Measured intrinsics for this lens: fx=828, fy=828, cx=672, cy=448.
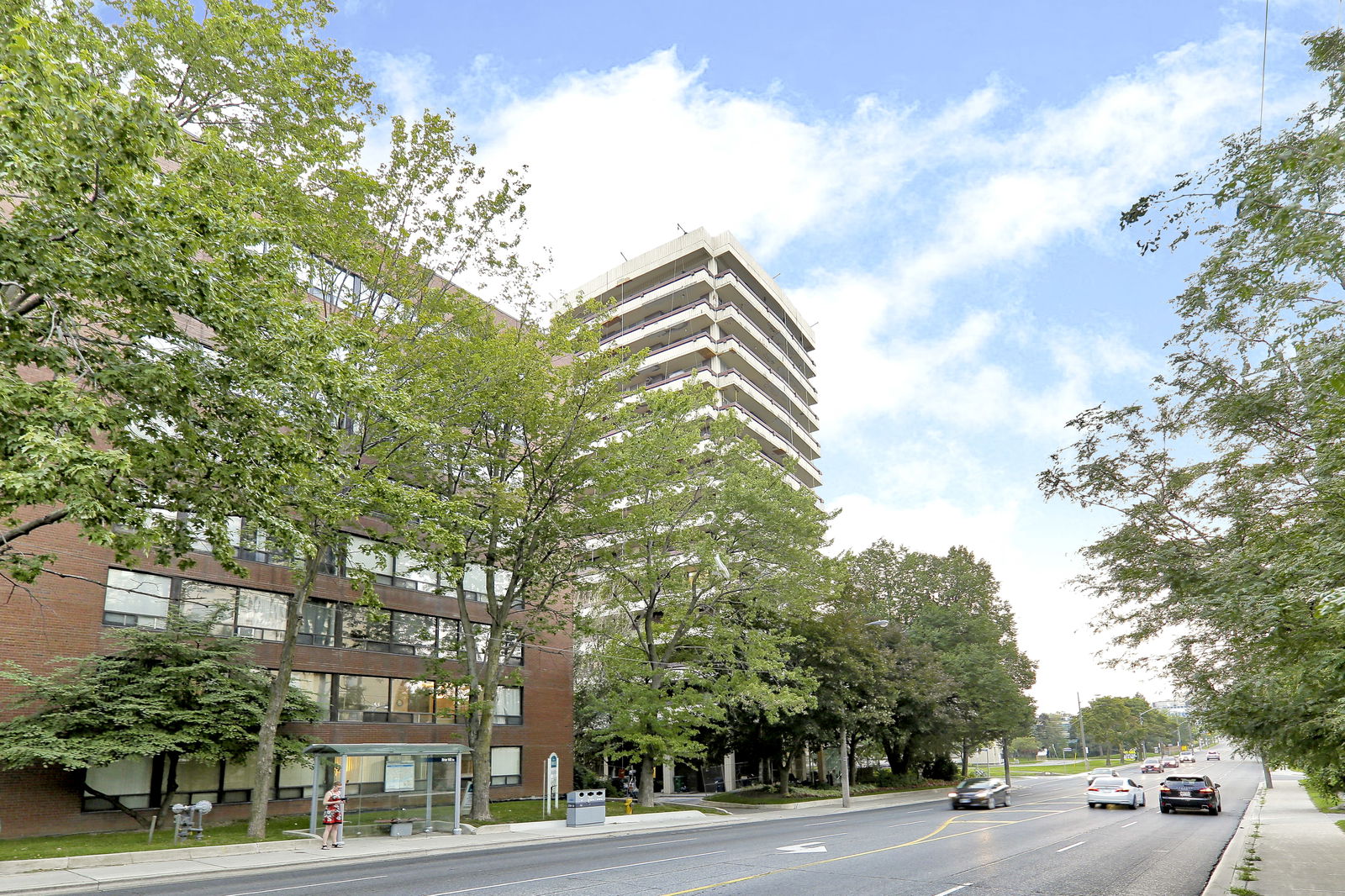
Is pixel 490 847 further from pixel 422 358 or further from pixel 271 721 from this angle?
pixel 422 358

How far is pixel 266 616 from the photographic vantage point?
29.2 metres

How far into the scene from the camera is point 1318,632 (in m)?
10.2

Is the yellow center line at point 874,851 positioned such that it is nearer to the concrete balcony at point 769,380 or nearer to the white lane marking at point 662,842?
the white lane marking at point 662,842

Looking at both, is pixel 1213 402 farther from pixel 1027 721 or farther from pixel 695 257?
pixel 695 257

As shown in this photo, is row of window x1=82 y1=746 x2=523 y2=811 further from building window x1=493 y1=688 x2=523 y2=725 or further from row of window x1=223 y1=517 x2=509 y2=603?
building window x1=493 y1=688 x2=523 y2=725

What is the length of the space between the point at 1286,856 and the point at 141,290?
78.4ft

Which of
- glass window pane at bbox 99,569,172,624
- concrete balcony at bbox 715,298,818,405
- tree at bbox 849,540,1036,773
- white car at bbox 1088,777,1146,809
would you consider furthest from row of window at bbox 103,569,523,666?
concrete balcony at bbox 715,298,818,405

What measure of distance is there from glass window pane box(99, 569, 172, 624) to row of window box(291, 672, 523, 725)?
5310 millimetres

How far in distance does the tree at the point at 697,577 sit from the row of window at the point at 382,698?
5.98m

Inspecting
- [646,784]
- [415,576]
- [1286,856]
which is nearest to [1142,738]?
[646,784]

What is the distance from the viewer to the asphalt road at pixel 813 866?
13.6 metres

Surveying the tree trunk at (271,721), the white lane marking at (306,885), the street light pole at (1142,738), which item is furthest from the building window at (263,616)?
the street light pole at (1142,738)

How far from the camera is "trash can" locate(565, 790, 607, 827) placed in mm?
27230

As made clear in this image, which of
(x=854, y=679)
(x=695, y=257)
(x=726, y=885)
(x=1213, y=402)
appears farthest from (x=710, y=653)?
(x=695, y=257)
